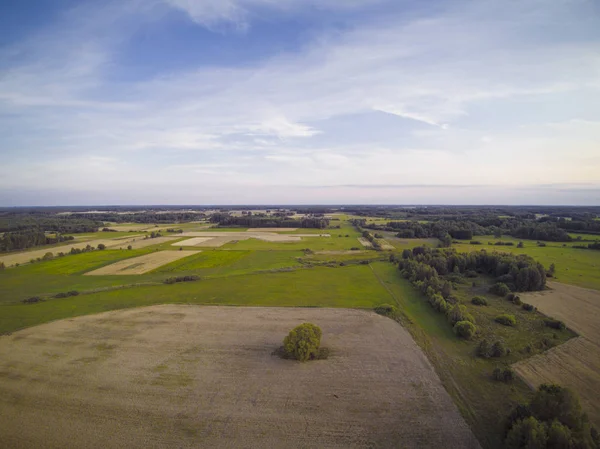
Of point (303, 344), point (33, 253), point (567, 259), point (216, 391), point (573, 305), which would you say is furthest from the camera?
point (33, 253)

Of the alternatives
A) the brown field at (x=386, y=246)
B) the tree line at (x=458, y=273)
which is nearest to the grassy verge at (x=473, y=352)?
the tree line at (x=458, y=273)

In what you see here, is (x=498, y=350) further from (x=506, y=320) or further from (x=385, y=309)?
(x=385, y=309)

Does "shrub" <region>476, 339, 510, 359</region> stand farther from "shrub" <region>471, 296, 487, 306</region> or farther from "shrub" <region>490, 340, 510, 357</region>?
"shrub" <region>471, 296, 487, 306</region>

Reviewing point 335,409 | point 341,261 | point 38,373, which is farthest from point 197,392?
point 341,261

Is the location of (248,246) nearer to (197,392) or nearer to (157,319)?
(157,319)

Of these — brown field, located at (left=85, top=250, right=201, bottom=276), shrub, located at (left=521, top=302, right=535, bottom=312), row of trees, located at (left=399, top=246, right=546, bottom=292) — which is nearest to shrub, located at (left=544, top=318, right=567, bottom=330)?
shrub, located at (left=521, top=302, right=535, bottom=312)

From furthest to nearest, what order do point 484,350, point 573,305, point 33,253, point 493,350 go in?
point 33,253, point 573,305, point 484,350, point 493,350

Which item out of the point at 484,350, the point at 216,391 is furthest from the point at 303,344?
the point at 484,350

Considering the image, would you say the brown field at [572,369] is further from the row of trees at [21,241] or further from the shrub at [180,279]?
the row of trees at [21,241]
